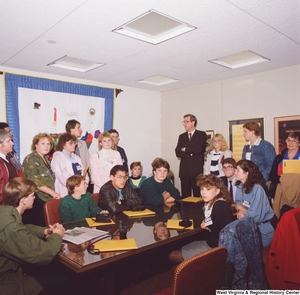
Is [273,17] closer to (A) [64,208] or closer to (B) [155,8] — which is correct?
(B) [155,8]

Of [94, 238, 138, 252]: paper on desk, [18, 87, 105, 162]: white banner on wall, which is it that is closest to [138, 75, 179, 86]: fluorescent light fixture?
[18, 87, 105, 162]: white banner on wall

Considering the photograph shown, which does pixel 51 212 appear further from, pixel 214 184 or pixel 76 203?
pixel 214 184

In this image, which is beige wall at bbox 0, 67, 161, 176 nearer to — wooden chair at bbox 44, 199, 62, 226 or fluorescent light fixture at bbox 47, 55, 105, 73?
fluorescent light fixture at bbox 47, 55, 105, 73

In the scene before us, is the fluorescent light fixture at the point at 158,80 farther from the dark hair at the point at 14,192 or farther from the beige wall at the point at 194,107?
the dark hair at the point at 14,192

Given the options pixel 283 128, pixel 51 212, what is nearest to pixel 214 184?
pixel 51 212

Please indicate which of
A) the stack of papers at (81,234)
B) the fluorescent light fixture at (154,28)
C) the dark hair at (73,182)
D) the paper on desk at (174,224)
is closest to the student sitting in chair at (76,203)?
the dark hair at (73,182)

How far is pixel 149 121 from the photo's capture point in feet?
20.6

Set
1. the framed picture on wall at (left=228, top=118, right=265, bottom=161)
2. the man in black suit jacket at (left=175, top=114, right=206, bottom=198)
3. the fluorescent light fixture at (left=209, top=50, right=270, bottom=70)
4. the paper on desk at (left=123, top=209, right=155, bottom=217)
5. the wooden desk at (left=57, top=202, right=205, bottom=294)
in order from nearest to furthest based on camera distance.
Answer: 1. the wooden desk at (left=57, top=202, right=205, bottom=294)
2. the paper on desk at (left=123, top=209, right=155, bottom=217)
3. the fluorescent light fixture at (left=209, top=50, right=270, bottom=70)
4. the man in black suit jacket at (left=175, top=114, right=206, bottom=198)
5. the framed picture on wall at (left=228, top=118, right=265, bottom=161)

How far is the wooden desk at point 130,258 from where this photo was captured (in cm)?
159

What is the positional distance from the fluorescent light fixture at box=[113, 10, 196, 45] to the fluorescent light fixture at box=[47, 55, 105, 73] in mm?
1259

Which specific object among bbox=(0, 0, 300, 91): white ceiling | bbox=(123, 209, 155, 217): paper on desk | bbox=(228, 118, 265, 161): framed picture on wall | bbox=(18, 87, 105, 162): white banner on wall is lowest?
bbox=(123, 209, 155, 217): paper on desk

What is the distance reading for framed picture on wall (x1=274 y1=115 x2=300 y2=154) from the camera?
14.3ft

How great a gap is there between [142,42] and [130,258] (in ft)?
8.07

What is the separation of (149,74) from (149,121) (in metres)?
1.58
